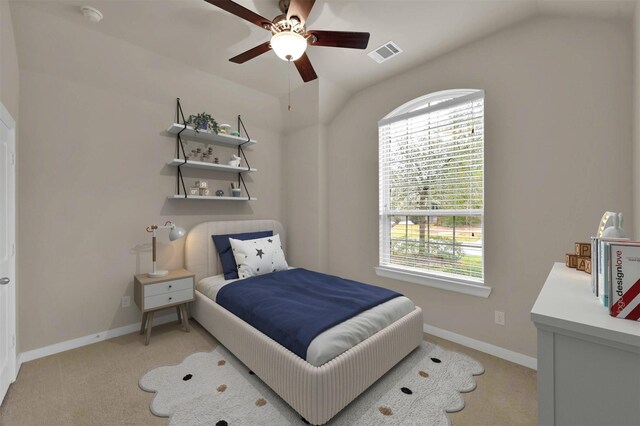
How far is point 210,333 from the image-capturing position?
267 centimetres

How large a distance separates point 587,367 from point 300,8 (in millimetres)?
2131

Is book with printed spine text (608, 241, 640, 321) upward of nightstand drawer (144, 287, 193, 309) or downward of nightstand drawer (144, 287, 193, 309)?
upward

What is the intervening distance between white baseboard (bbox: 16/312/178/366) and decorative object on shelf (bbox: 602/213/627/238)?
12.1 feet

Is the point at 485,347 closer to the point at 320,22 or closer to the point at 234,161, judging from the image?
the point at 320,22

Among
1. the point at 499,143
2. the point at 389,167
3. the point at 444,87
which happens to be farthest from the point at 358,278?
the point at 444,87

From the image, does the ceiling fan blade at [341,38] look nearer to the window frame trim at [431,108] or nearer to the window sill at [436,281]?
the window frame trim at [431,108]

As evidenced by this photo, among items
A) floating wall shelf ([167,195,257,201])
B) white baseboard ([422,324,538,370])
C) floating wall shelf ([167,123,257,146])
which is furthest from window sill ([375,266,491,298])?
floating wall shelf ([167,123,257,146])

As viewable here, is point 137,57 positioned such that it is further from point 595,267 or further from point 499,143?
point 595,267

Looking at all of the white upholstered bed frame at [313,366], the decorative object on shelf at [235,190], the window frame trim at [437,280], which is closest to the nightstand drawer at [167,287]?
the white upholstered bed frame at [313,366]

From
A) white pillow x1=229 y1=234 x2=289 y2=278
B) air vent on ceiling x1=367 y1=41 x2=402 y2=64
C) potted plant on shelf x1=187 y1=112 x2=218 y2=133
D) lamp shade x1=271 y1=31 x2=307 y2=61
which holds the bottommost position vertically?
white pillow x1=229 y1=234 x2=289 y2=278

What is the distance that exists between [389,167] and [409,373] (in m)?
2.08

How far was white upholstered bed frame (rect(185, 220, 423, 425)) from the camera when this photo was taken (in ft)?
5.05

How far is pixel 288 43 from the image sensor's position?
5.73 ft

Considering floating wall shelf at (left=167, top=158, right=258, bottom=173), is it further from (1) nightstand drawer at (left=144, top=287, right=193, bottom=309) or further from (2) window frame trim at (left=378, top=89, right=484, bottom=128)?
(2) window frame trim at (left=378, top=89, right=484, bottom=128)
